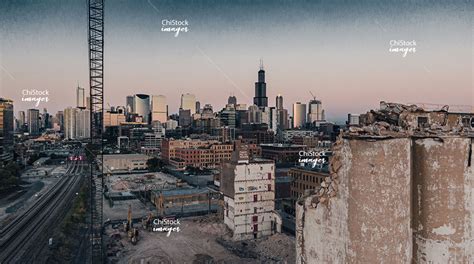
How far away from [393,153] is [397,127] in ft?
4.08

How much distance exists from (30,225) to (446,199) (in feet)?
151

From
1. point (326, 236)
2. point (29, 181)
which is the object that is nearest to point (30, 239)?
point (326, 236)

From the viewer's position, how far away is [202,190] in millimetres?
56281

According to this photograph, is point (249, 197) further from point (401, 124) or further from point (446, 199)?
point (446, 199)

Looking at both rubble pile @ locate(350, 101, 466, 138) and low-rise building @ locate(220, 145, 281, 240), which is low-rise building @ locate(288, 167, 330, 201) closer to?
low-rise building @ locate(220, 145, 281, 240)

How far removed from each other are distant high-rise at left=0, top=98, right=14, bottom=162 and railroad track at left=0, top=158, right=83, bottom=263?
30.1 m

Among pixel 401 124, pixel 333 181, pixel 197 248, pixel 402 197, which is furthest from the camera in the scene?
pixel 197 248

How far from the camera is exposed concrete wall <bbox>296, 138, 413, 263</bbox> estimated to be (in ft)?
31.4

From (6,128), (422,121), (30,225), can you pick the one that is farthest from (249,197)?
(6,128)

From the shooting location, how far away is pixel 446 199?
9.82 m
